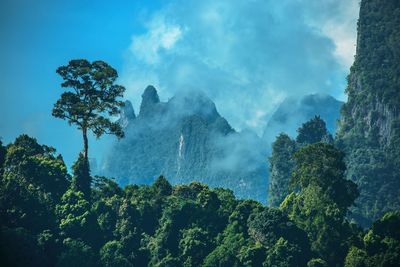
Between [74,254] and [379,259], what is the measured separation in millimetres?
23626

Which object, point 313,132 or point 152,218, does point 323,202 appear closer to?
point 152,218

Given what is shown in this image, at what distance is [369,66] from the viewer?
158 meters

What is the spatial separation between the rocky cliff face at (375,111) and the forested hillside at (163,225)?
182 ft

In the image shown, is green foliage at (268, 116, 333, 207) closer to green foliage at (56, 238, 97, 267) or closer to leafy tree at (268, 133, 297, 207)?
leafy tree at (268, 133, 297, 207)

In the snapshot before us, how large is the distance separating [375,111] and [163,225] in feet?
287

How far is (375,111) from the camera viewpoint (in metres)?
154

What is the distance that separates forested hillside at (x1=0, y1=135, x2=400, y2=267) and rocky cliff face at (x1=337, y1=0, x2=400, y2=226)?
55.6 meters

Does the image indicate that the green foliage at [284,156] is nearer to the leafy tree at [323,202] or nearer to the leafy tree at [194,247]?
the leafy tree at [323,202]

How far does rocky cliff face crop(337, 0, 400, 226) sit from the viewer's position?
13575 centimetres

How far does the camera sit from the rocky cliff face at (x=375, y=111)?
135750 mm

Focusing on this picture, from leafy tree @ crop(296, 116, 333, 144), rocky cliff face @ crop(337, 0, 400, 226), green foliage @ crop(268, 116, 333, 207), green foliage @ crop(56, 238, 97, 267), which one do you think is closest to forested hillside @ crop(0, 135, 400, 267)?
green foliage @ crop(56, 238, 97, 267)

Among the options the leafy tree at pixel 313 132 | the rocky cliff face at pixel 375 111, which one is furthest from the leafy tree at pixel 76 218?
the leafy tree at pixel 313 132

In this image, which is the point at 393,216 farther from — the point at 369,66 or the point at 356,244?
the point at 369,66

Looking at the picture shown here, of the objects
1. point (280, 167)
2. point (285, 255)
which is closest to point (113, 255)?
point (285, 255)
